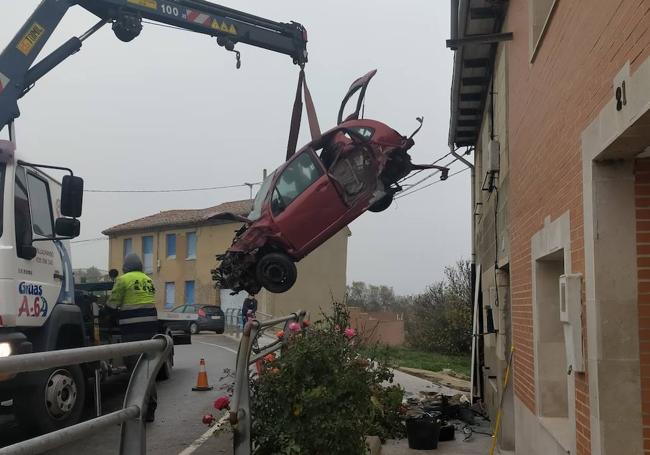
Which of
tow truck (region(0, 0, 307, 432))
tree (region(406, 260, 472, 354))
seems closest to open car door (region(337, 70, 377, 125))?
tow truck (region(0, 0, 307, 432))

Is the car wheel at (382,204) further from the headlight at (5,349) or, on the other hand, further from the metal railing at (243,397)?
the headlight at (5,349)

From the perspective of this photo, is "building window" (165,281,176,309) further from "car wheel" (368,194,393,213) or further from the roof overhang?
"car wheel" (368,194,393,213)

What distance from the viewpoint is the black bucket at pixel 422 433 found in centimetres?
782

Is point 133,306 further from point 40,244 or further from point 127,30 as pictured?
point 127,30

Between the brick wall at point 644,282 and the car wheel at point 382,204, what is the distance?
307 inches

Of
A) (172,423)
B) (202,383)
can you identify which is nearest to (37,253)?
(172,423)

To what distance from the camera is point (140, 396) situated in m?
3.14

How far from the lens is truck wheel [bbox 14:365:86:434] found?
17.1 feet

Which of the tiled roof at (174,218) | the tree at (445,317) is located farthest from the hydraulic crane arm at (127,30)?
the tiled roof at (174,218)

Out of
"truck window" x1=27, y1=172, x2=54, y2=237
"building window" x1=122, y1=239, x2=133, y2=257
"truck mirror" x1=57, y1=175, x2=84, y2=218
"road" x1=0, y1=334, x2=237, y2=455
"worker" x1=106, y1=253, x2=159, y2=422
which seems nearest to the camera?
"road" x1=0, y1=334, x2=237, y2=455

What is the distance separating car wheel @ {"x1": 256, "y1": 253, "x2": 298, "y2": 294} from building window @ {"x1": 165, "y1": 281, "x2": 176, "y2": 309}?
97.7 feet

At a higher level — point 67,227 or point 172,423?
point 67,227

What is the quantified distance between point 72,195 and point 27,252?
67 centimetres

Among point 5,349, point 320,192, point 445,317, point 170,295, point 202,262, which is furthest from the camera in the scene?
point 170,295
